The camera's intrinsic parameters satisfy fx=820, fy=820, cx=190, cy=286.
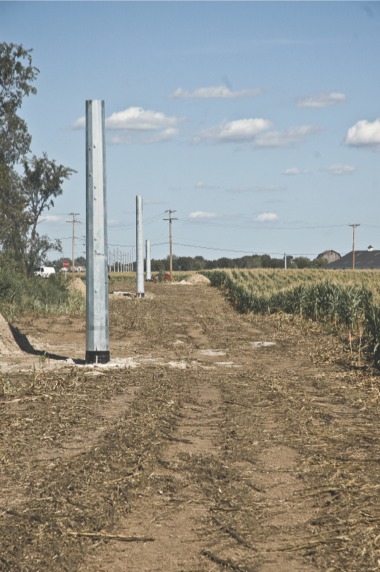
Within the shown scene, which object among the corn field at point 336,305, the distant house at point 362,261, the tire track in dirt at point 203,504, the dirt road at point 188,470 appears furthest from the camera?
the distant house at point 362,261

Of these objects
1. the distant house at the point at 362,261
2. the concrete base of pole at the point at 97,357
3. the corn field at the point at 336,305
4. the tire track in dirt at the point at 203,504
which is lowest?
the tire track in dirt at the point at 203,504

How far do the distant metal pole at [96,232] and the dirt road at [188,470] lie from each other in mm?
910

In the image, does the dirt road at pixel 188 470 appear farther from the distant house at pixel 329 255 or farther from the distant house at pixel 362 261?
the distant house at pixel 329 255

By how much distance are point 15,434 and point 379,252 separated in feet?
399

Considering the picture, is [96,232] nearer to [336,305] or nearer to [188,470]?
[188,470]

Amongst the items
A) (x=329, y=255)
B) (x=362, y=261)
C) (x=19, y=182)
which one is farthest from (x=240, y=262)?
(x=19, y=182)

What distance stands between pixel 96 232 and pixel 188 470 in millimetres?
8525

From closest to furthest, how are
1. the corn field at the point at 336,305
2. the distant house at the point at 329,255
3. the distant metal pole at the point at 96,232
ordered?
1. the distant metal pole at the point at 96,232
2. the corn field at the point at 336,305
3. the distant house at the point at 329,255

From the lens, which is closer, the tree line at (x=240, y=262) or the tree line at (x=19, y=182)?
the tree line at (x=19, y=182)

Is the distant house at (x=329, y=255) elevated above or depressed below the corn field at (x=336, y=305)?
above

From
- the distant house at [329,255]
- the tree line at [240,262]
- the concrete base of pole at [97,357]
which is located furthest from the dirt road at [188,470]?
the distant house at [329,255]

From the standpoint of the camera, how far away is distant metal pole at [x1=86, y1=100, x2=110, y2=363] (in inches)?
576

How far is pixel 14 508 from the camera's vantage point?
5590 mm

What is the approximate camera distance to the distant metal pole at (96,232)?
14.6m
